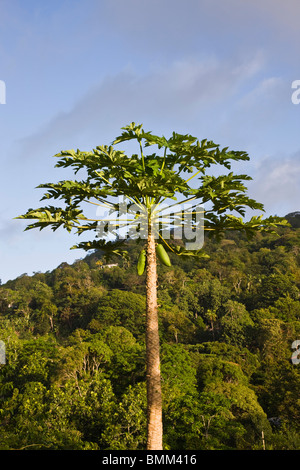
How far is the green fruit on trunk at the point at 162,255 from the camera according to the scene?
6266 mm

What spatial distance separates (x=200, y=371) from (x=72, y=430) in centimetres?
1821

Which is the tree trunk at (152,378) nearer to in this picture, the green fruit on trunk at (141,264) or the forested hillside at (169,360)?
the green fruit on trunk at (141,264)

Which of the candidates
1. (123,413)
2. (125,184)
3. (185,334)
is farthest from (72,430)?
(185,334)

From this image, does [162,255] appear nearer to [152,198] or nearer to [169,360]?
[152,198]

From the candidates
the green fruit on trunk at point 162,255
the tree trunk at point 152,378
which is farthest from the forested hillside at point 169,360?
the green fruit on trunk at point 162,255

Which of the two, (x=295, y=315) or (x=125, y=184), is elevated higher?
(x=125, y=184)

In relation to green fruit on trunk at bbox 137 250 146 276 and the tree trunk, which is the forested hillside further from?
green fruit on trunk at bbox 137 250 146 276

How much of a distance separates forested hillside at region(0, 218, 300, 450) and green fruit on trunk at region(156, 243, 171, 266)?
100 cm

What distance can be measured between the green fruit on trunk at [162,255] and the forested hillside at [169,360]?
100 cm

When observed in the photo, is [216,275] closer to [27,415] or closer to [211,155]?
[27,415]

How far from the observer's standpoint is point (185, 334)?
2308 inches

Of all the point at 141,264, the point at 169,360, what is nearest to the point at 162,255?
the point at 141,264

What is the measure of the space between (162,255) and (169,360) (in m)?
31.1

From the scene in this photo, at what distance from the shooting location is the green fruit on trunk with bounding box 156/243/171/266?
6266 millimetres
